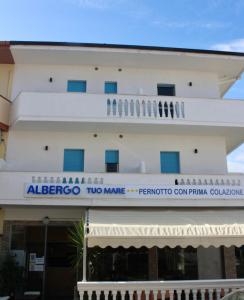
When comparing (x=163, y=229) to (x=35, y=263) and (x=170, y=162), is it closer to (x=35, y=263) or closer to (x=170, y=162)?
(x=170, y=162)

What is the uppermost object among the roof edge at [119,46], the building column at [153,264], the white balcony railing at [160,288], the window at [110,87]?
the roof edge at [119,46]

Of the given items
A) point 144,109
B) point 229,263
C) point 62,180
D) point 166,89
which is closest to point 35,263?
point 62,180

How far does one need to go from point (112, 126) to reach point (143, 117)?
5.33 ft

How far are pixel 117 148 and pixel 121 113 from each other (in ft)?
6.69

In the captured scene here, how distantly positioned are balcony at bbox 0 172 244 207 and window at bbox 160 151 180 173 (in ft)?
7.12

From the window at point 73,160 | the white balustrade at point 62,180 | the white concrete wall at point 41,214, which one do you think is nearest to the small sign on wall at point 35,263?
the white concrete wall at point 41,214

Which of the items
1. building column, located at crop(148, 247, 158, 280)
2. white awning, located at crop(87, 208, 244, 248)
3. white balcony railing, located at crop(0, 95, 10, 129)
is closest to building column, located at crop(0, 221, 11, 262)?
white awning, located at crop(87, 208, 244, 248)

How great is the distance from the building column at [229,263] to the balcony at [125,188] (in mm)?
2612

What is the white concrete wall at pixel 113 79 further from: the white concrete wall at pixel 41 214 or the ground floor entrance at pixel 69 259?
the ground floor entrance at pixel 69 259

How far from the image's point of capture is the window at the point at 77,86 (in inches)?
864

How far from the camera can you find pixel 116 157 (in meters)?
20.9

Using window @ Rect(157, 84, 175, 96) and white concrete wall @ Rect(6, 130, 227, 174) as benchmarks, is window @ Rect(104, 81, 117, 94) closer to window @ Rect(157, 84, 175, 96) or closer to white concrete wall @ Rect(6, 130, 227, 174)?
window @ Rect(157, 84, 175, 96)

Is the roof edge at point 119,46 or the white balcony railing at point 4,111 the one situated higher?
the roof edge at point 119,46

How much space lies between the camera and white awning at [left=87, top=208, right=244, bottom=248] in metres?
14.8
